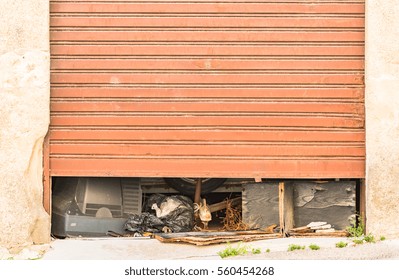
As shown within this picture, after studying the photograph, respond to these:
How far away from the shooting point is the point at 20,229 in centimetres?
837

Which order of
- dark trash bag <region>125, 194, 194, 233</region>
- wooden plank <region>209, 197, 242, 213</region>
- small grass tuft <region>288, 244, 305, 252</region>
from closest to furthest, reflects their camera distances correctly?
1. small grass tuft <region>288, 244, 305, 252</region>
2. dark trash bag <region>125, 194, 194, 233</region>
3. wooden plank <region>209, 197, 242, 213</region>

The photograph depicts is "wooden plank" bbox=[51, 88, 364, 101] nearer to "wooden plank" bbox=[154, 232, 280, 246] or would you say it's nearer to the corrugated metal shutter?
the corrugated metal shutter

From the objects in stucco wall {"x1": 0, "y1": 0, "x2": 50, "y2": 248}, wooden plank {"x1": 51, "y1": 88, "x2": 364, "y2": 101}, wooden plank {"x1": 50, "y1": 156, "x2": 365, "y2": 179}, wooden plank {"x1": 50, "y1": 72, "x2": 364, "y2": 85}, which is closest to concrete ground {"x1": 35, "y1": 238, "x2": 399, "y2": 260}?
stucco wall {"x1": 0, "y1": 0, "x2": 50, "y2": 248}

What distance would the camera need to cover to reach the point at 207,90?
28.1 ft

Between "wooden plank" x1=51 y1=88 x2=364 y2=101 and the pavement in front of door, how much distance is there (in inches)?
61.4

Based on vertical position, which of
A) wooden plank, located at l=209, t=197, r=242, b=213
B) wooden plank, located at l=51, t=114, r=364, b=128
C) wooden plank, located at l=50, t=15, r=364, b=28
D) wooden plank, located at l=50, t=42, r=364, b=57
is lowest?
wooden plank, located at l=209, t=197, r=242, b=213

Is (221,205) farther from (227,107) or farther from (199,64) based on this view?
(199,64)

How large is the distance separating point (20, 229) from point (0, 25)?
218 cm

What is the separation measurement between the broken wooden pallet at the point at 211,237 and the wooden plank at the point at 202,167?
63 centimetres

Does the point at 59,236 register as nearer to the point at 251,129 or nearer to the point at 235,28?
the point at 251,129

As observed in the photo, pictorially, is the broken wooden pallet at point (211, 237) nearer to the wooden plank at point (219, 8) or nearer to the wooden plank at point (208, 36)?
the wooden plank at point (208, 36)

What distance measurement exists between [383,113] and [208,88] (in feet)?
6.23

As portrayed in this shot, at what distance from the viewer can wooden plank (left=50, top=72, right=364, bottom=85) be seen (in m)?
8.55

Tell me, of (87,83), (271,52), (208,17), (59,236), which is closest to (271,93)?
(271,52)
